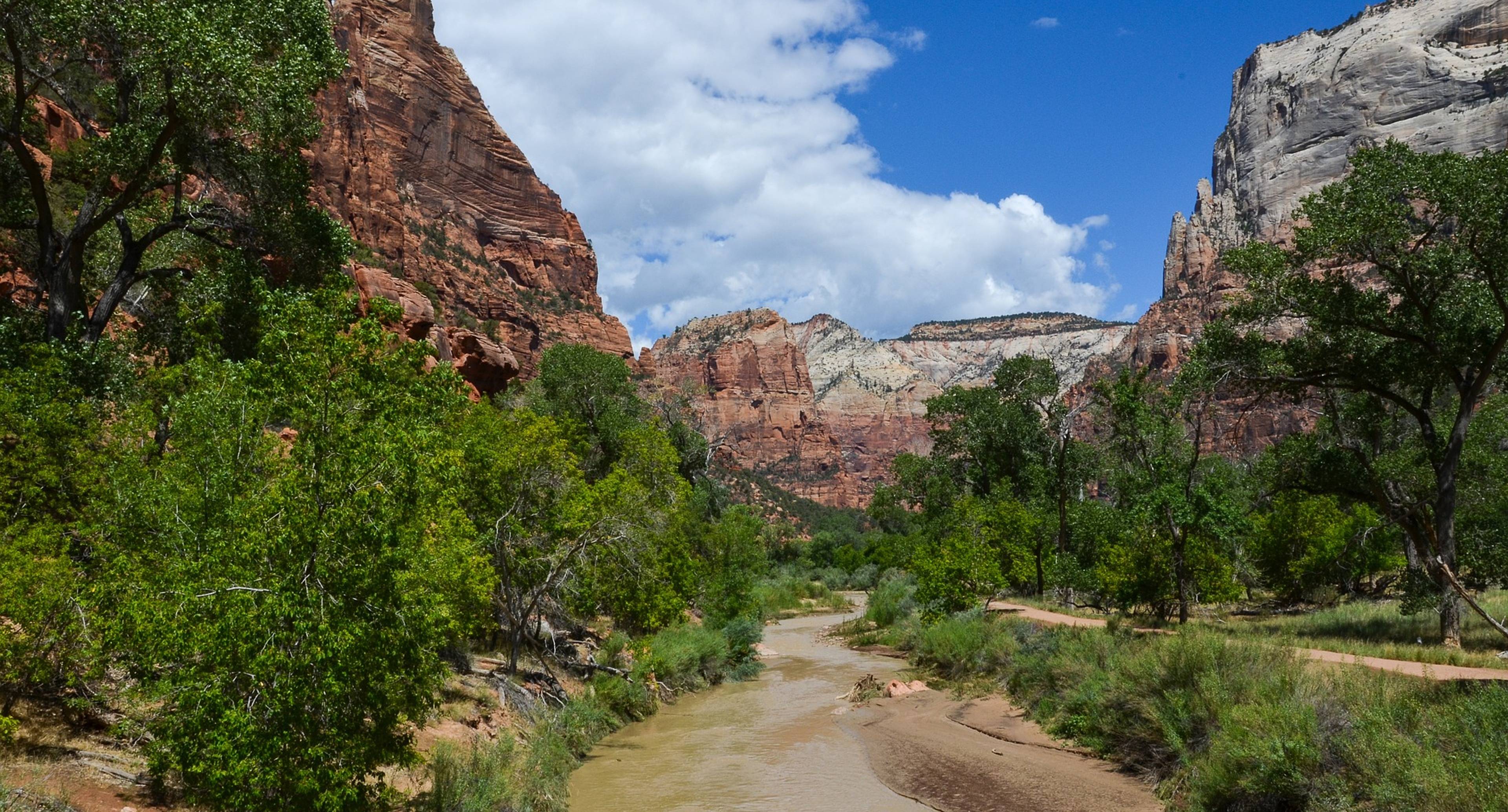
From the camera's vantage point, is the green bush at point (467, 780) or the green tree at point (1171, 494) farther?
the green tree at point (1171, 494)

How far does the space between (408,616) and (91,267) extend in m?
13.7

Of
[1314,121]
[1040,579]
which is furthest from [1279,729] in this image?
[1314,121]

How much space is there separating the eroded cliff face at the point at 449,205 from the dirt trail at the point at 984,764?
37296mm

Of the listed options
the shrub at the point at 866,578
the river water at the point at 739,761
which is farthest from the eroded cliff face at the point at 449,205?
the shrub at the point at 866,578

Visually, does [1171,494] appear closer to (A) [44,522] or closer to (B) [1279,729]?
(B) [1279,729]

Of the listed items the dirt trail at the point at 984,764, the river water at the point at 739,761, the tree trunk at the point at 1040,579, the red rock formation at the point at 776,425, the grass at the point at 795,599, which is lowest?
the grass at the point at 795,599

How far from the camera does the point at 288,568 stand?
7.47m

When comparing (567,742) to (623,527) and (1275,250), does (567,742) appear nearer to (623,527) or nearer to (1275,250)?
(623,527)

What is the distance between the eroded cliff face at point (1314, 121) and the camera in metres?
118

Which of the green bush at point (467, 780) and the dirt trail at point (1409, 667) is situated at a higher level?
the dirt trail at point (1409, 667)

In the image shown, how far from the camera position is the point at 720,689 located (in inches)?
1034

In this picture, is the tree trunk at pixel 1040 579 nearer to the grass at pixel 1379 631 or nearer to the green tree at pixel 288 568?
the grass at pixel 1379 631

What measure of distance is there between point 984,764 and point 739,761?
4.89 meters

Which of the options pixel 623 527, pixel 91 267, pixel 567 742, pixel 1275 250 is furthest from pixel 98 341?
pixel 1275 250
